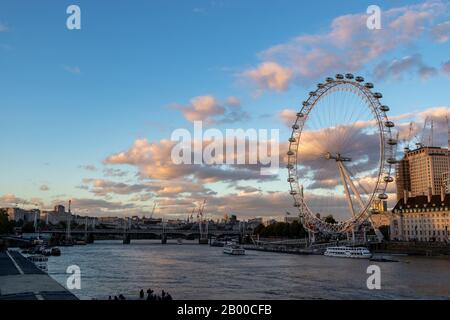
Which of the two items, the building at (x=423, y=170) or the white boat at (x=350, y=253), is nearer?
the white boat at (x=350, y=253)

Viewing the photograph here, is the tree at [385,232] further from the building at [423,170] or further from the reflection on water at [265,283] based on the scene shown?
the reflection on water at [265,283]

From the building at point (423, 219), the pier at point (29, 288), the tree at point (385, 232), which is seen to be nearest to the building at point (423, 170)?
the tree at point (385, 232)

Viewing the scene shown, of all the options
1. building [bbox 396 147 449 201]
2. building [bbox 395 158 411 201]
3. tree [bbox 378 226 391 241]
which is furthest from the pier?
building [bbox 395 158 411 201]

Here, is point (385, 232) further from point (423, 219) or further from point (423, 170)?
point (423, 170)

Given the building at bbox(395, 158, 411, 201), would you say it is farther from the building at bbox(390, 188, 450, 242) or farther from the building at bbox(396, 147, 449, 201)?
the building at bbox(390, 188, 450, 242)

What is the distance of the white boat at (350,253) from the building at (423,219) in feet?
55.8

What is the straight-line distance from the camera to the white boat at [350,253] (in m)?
56.3

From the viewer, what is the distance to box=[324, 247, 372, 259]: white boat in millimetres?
56341

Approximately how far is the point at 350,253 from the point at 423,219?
86.5 feet

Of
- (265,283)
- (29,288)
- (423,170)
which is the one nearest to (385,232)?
(423,170)

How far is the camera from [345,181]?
57000 mm
